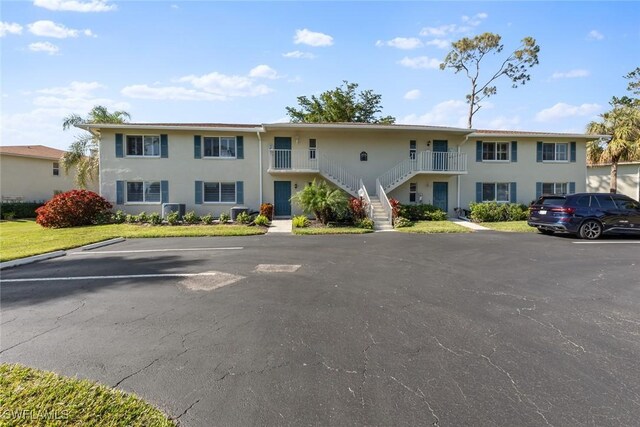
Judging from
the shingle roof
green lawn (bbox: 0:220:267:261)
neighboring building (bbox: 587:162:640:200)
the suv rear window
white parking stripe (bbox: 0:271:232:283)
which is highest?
the shingle roof

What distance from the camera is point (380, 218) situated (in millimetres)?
15703

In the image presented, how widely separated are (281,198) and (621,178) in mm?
24531

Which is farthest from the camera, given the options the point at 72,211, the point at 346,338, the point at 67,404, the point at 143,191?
the point at 143,191

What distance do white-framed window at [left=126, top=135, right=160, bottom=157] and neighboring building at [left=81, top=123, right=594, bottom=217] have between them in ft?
0.18

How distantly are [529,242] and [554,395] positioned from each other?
9.56 metres

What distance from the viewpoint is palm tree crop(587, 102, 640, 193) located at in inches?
782

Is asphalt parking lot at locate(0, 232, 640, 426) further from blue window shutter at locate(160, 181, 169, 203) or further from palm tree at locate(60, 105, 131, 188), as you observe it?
palm tree at locate(60, 105, 131, 188)

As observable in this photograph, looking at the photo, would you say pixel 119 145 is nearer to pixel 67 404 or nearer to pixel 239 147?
pixel 239 147

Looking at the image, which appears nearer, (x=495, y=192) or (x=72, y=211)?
(x=72, y=211)

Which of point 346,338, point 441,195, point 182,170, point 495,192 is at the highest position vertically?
point 182,170

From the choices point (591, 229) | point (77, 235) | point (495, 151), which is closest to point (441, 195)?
point (495, 151)

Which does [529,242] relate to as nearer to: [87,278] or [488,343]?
[488,343]

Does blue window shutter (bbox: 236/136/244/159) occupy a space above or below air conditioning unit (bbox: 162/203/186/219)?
above

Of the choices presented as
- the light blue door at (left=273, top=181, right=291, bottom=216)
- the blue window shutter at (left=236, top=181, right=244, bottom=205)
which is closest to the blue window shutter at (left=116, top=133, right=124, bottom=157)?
the blue window shutter at (left=236, top=181, right=244, bottom=205)
